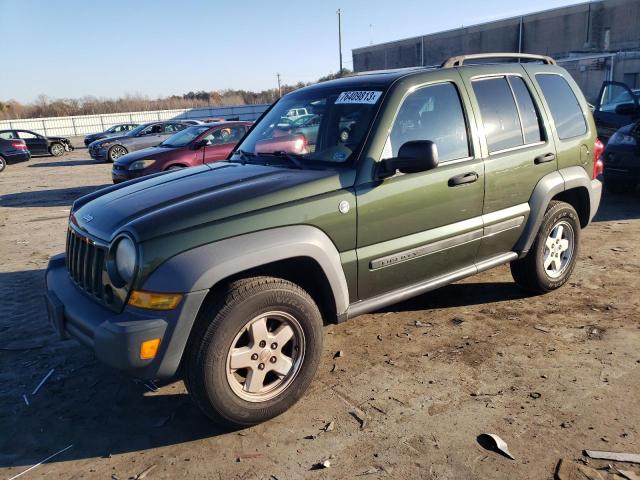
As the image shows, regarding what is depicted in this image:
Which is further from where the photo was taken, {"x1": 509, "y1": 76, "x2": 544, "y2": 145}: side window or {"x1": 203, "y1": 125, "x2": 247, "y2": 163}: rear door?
{"x1": 203, "y1": 125, "x2": 247, "y2": 163}: rear door

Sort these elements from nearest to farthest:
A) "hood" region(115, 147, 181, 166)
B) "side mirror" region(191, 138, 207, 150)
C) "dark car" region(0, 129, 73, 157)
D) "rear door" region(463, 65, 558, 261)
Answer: "rear door" region(463, 65, 558, 261) < "hood" region(115, 147, 181, 166) < "side mirror" region(191, 138, 207, 150) < "dark car" region(0, 129, 73, 157)

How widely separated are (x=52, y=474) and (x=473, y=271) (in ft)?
10.1

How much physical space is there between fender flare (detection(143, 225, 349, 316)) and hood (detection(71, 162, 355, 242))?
0.56 feet

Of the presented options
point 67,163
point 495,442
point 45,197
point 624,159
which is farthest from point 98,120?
point 495,442

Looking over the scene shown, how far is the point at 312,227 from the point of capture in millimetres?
3160

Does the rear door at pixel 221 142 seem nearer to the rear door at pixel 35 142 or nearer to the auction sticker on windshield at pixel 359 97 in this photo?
the auction sticker on windshield at pixel 359 97

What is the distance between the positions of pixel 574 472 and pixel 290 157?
255 centimetres

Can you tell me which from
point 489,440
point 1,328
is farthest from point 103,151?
point 489,440

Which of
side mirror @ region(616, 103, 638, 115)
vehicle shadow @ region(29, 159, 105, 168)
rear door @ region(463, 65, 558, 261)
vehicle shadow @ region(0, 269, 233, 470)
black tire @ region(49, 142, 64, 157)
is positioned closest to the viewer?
vehicle shadow @ region(0, 269, 233, 470)

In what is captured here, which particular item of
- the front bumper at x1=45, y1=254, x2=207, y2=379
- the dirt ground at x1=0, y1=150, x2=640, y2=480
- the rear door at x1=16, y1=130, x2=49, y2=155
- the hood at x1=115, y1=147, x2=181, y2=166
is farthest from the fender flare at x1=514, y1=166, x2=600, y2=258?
the rear door at x1=16, y1=130, x2=49, y2=155

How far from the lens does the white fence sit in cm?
4241

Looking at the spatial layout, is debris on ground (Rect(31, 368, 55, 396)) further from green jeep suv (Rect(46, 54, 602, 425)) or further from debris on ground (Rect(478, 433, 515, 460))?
debris on ground (Rect(478, 433, 515, 460))

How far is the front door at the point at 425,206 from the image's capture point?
3.45 metres

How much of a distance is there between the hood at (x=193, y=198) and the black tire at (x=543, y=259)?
2.12 metres
